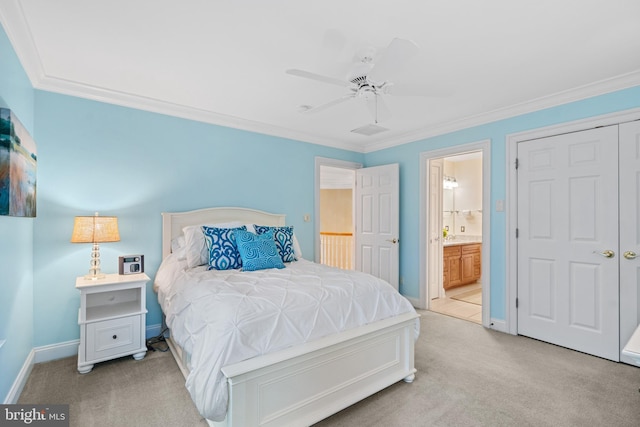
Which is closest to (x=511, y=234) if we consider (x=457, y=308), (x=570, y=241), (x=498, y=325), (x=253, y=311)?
(x=570, y=241)

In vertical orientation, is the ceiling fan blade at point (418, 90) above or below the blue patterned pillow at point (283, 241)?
above

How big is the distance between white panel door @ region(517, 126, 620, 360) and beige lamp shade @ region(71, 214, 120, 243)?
159 inches

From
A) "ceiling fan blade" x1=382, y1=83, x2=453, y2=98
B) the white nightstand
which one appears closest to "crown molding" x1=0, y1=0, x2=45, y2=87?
the white nightstand

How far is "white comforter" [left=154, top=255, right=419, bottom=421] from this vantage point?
5.26 feet

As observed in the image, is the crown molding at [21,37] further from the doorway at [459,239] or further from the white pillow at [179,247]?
the doorway at [459,239]

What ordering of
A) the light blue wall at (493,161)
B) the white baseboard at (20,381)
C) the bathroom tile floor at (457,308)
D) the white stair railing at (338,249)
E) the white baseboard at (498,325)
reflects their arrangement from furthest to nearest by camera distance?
the white stair railing at (338,249)
the bathroom tile floor at (457,308)
the white baseboard at (498,325)
the light blue wall at (493,161)
the white baseboard at (20,381)

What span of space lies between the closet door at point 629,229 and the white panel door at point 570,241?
0.15ft

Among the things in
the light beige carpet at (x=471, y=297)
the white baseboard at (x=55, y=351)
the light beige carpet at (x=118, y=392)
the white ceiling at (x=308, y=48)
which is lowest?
the light beige carpet at (x=471, y=297)

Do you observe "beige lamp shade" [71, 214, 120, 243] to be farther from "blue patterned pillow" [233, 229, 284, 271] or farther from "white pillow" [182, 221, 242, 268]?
"blue patterned pillow" [233, 229, 284, 271]

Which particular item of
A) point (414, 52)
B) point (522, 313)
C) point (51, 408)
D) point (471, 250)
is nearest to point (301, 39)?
point (414, 52)

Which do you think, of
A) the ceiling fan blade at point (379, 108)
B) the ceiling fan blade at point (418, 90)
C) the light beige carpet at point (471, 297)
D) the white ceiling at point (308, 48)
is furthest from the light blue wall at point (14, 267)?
the light beige carpet at point (471, 297)

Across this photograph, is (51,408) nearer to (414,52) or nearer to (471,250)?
(414,52)

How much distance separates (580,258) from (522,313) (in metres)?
0.81

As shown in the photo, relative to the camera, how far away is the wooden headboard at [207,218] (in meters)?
3.24
